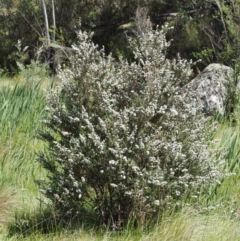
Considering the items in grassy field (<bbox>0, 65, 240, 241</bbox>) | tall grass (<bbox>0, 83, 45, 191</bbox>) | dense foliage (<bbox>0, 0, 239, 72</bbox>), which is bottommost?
grassy field (<bbox>0, 65, 240, 241</bbox>)

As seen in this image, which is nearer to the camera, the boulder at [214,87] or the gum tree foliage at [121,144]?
the gum tree foliage at [121,144]

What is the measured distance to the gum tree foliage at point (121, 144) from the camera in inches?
126

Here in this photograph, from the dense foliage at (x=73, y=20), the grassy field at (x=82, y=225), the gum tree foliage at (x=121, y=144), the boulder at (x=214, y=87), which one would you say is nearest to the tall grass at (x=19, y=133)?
the grassy field at (x=82, y=225)

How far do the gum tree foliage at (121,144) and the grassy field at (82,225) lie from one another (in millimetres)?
124

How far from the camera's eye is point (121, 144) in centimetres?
323

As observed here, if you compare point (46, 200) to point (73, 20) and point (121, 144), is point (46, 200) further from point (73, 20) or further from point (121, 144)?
point (73, 20)

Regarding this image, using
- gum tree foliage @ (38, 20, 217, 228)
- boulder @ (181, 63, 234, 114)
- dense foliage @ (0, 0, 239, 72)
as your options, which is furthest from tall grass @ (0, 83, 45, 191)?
dense foliage @ (0, 0, 239, 72)

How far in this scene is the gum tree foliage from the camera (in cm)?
320

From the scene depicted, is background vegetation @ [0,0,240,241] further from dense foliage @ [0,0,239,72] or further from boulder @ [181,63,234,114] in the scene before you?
dense foliage @ [0,0,239,72]

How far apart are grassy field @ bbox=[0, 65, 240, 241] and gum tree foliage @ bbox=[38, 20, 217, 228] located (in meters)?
0.12

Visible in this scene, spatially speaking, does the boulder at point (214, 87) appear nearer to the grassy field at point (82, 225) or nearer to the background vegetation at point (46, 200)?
the background vegetation at point (46, 200)

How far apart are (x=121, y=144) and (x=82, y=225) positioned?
1.87ft

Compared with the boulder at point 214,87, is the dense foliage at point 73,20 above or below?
above

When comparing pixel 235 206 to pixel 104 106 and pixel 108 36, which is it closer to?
pixel 104 106
